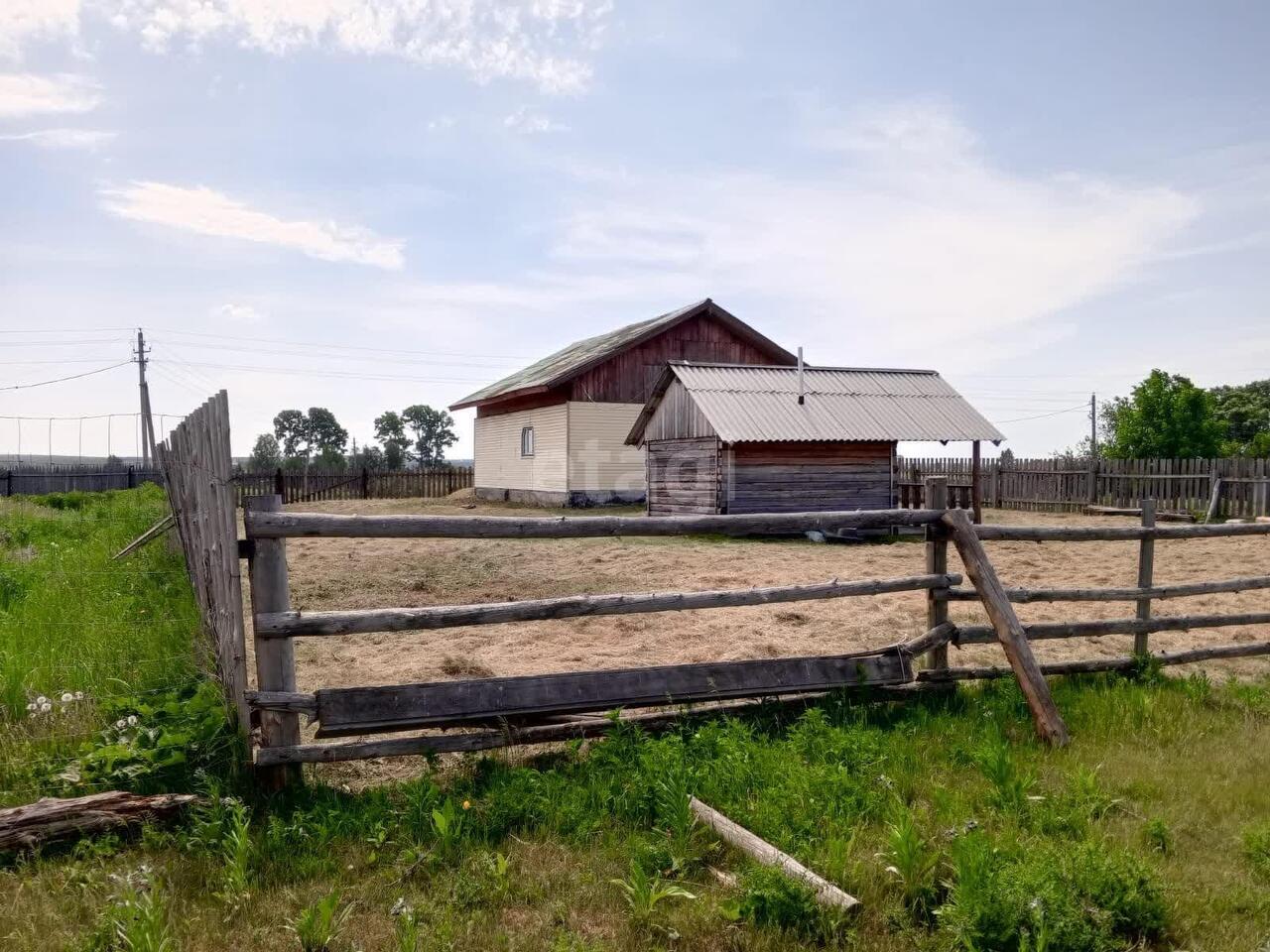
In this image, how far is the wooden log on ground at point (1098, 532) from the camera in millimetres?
6055

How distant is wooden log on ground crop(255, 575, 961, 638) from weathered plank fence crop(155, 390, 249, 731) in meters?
0.36

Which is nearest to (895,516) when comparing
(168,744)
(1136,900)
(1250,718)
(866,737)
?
(866,737)

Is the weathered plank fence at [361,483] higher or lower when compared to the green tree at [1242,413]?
lower

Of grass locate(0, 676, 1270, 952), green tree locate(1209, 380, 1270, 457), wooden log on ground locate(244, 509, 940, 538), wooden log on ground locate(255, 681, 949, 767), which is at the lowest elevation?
grass locate(0, 676, 1270, 952)

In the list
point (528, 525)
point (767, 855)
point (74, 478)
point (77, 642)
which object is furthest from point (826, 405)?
point (74, 478)

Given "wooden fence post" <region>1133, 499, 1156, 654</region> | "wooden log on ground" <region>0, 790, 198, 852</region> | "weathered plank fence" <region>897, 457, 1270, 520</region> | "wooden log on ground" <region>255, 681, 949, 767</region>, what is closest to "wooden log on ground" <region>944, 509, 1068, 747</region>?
"wooden log on ground" <region>255, 681, 949, 767</region>

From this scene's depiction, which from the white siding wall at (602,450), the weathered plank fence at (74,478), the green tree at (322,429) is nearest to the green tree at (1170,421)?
the white siding wall at (602,450)

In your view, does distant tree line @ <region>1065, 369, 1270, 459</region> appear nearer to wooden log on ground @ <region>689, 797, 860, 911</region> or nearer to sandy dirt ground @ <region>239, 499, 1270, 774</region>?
sandy dirt ground @ <region>239, 499, 1270, 774</region>

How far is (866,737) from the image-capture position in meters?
4.54

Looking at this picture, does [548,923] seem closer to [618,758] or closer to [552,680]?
[618,758]

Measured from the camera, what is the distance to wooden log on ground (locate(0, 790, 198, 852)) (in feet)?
11.6

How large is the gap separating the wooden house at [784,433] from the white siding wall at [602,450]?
446cm

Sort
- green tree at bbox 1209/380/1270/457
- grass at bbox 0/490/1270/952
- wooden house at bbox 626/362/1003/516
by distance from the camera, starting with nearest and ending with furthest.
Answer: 1. grass at bbox 0/490/1270/952
2. wooden house at bbox 626/362/1003/516
3. green tree at bbox 1209/380/1270/457

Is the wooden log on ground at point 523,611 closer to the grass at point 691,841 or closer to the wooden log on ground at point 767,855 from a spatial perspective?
the grass at point 691,841
